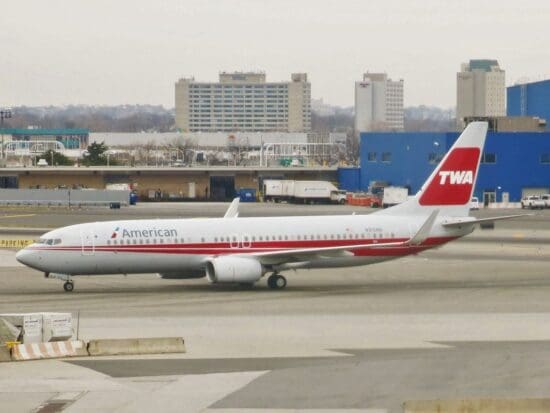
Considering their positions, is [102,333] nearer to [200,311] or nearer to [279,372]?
[200,311]

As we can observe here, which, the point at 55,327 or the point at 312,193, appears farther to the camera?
the point at 312,193

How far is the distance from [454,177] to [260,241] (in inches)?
396

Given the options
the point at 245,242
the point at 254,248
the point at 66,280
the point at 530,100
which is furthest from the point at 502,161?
the point at 66,280

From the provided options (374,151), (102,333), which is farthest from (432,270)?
(374,151)

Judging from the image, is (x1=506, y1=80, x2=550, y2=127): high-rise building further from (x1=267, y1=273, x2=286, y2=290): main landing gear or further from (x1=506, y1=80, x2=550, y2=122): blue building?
(x1=267, y1=273, x2=286, y2=290): main landing gear

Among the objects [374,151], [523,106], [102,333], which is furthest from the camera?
[523,106]

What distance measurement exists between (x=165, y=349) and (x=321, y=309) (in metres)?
12.1

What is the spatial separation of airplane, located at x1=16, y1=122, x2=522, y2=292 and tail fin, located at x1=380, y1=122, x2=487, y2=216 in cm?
5

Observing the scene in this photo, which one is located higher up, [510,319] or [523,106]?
[523,106]

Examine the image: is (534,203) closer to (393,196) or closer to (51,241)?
(393,196)

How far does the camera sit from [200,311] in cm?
4809

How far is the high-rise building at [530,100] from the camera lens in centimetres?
15025

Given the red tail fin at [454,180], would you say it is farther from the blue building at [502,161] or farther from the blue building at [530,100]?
the blue building at [530,100]

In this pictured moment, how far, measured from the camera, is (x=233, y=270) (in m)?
54.4
